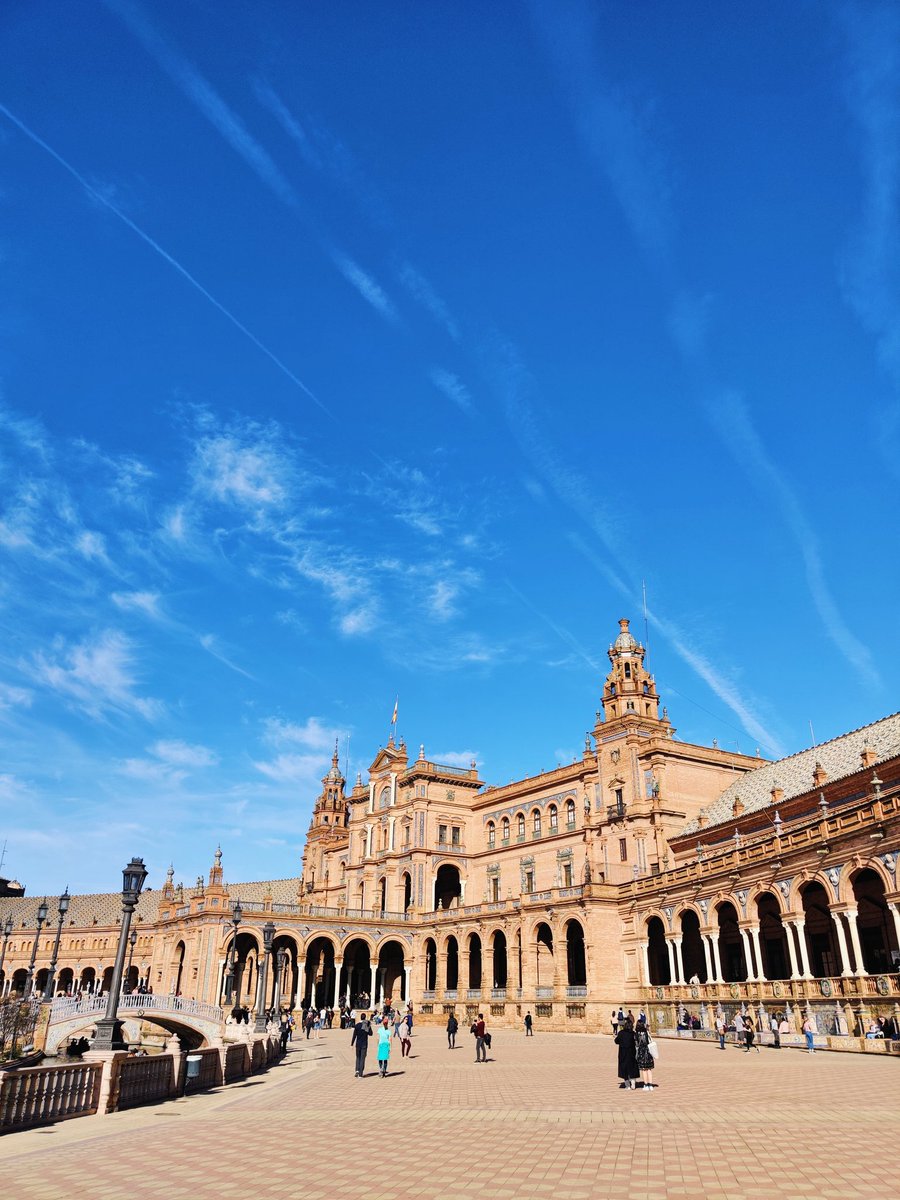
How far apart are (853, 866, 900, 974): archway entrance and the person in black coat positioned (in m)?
16.5

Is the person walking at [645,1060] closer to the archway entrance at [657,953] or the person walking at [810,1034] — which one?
the person walking at [810,1034]

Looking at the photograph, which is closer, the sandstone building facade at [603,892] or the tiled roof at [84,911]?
the sandstone building facade at [603,892]

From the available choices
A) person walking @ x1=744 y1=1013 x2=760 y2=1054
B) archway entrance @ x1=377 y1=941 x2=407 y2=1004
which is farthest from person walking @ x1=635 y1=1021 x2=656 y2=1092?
archway entrance @ x1=377 y1=941 x2=407 y2=1004

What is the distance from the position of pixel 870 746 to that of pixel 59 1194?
4119 centimetres

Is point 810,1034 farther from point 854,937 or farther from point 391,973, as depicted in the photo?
point 391,973

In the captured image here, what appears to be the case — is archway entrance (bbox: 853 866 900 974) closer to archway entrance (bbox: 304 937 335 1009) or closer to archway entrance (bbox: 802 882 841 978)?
archway entrance (bbox: 802 882 841 978)

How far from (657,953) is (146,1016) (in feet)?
90.5

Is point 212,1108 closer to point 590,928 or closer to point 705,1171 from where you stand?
point 705,1171

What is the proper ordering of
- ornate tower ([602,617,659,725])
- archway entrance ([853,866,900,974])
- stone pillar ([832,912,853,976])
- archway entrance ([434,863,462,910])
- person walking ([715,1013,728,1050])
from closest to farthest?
1. stone pillar ([832,912,853,976])
2. person walking ([715,1013,728,1050])
3. archway entrance ([853,866,900,974])
4. ornate tower ([602,617,659,725])
5. archway entrance ([434,863,462,910])

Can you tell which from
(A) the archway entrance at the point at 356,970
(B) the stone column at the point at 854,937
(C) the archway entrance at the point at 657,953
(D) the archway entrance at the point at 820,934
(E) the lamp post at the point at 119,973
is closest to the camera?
(E) the lamp post at the point at 119,973

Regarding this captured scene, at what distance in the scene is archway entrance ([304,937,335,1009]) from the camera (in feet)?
228

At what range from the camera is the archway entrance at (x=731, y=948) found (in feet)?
147

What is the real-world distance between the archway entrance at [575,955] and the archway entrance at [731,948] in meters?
10.2

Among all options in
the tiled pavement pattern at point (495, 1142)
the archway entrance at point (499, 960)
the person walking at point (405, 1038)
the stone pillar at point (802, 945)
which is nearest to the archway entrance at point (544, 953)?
the archway entrance at point (499, 960)
